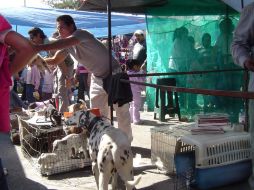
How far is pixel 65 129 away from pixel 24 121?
0.89 m

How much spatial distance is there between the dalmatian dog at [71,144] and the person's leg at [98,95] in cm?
66

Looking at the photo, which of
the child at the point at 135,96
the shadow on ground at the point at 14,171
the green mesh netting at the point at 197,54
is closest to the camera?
the shadow on ground at the point at 14,171

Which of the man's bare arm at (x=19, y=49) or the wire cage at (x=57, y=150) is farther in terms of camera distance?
the wire cage at (x=57, y=150)

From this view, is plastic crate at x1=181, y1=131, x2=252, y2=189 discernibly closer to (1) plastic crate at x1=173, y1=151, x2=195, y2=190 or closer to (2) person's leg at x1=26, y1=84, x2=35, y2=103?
(1) plastic crate at x1=173, y1=151, x2=195, y2=190

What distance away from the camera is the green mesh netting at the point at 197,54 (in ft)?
25.8

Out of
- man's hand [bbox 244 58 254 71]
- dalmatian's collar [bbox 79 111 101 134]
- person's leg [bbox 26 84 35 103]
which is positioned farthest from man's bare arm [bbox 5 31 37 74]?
person's leg [bbox 26 84 35 103]

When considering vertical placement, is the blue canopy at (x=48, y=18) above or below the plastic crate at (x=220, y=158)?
above

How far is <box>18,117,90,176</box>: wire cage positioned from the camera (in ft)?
16.1

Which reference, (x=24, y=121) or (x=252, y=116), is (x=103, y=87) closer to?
(x=24, y=121)

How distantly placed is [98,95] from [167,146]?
4.24 ft

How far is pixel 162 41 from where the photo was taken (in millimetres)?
9281

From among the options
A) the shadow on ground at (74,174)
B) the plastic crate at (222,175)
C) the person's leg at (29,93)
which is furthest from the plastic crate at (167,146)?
the person's leg at (29,93)

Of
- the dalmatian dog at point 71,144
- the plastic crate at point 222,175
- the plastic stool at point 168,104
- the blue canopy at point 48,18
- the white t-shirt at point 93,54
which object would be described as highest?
the blue canopy at point 48,18

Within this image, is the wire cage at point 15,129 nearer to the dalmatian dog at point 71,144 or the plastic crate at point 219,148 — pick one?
the dalmatian dog at point 71,144
